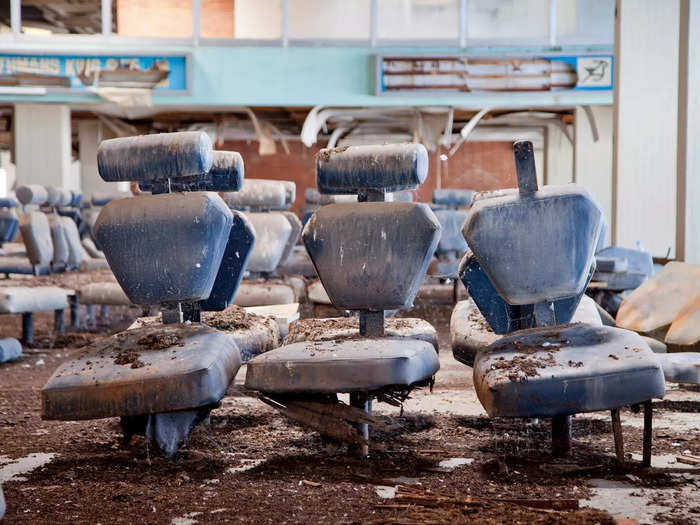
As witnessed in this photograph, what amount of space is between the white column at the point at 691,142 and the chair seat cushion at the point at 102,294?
12.4 ft

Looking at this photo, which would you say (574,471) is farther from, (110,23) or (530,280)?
(110,23)

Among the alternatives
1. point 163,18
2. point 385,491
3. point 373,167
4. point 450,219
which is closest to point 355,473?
point 385,491

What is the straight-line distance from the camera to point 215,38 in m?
11.2

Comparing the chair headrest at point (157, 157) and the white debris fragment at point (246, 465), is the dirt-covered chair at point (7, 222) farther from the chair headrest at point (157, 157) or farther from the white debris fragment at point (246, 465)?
the white debris fragment at point (246, 465)

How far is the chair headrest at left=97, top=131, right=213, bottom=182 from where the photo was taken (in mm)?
3186

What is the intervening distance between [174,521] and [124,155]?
55.1 inches

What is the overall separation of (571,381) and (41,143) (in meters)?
10.6

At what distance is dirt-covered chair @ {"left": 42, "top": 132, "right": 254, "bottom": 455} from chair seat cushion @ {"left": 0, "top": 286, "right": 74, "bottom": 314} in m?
2.68

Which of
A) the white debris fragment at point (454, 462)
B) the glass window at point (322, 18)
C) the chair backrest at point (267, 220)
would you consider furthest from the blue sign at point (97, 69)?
the white debris fragment at point (454, 462)

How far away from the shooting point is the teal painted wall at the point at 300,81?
11.2 metres

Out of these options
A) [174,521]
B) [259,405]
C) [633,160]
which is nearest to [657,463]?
[174,521]

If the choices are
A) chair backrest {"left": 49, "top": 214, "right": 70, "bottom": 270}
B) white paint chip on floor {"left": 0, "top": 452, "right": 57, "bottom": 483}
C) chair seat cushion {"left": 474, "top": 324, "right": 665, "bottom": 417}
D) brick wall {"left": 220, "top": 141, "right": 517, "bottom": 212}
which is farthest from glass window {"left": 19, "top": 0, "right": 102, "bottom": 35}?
chair seat cushion {"left": 474, "top": 324, "right": 665, "bottom": 417}

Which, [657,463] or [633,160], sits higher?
[633,160]

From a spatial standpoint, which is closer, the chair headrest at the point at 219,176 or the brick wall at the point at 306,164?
the chair headrest at the point at 219,176
